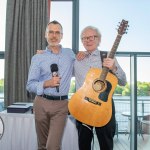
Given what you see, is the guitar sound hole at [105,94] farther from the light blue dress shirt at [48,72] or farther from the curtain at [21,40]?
the curtain at [21,40]

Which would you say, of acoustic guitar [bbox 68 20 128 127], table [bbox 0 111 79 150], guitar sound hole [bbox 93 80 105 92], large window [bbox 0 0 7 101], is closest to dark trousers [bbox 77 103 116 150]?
acoustic guitar [bbox 68 20 128 127]

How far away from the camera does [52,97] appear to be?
213cm

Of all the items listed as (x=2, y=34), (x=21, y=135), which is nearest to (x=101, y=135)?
(x=21, y=135)

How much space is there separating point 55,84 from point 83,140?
0.57m

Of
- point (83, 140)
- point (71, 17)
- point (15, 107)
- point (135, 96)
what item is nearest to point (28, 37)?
point (71, 17)

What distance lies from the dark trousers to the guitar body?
0.36 feet

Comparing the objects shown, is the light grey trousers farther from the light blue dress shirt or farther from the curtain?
the curtain

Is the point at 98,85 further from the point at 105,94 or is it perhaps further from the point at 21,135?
the point at 21,135

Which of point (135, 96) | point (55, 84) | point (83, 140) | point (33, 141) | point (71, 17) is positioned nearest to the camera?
point (55, 84)

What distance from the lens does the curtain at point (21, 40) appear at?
3484mm

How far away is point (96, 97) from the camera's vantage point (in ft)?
6.35

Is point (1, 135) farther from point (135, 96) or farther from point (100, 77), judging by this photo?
point (135, 96)

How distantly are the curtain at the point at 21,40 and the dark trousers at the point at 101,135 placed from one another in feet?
5.15

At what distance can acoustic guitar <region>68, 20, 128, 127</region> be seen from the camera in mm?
1898
